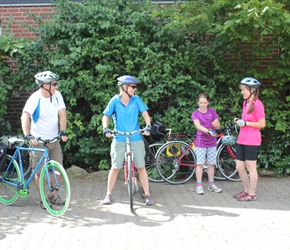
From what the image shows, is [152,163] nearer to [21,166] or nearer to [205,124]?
[205,124]

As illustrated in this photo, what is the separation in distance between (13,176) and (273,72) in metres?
4.73

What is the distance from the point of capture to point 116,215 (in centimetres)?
593

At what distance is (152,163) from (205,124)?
1435 millimetres

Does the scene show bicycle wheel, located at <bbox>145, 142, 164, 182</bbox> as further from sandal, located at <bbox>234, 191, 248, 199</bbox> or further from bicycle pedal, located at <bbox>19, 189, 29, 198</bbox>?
bicycle pedal, located at <bbox>19, 189, 29, 198</bbox>

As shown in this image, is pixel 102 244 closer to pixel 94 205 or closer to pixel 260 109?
pixel 94 205

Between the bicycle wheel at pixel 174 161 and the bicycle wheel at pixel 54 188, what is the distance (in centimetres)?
227

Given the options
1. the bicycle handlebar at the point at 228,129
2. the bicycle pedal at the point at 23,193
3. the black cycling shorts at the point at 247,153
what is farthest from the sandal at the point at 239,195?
the bicycle pedal at the point at 23,193

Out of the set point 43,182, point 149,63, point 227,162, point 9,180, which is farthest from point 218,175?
point 9,180

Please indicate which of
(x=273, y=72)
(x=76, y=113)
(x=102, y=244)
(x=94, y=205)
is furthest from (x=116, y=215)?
(x=273, y=72)

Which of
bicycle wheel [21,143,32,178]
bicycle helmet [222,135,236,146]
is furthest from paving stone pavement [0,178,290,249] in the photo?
bicycle helmet [222,135,236,146]

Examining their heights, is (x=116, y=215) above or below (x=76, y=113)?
below

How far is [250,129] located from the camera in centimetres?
650

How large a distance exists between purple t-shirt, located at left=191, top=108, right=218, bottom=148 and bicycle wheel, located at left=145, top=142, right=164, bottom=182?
1.03m

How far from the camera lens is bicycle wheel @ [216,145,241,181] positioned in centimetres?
801
